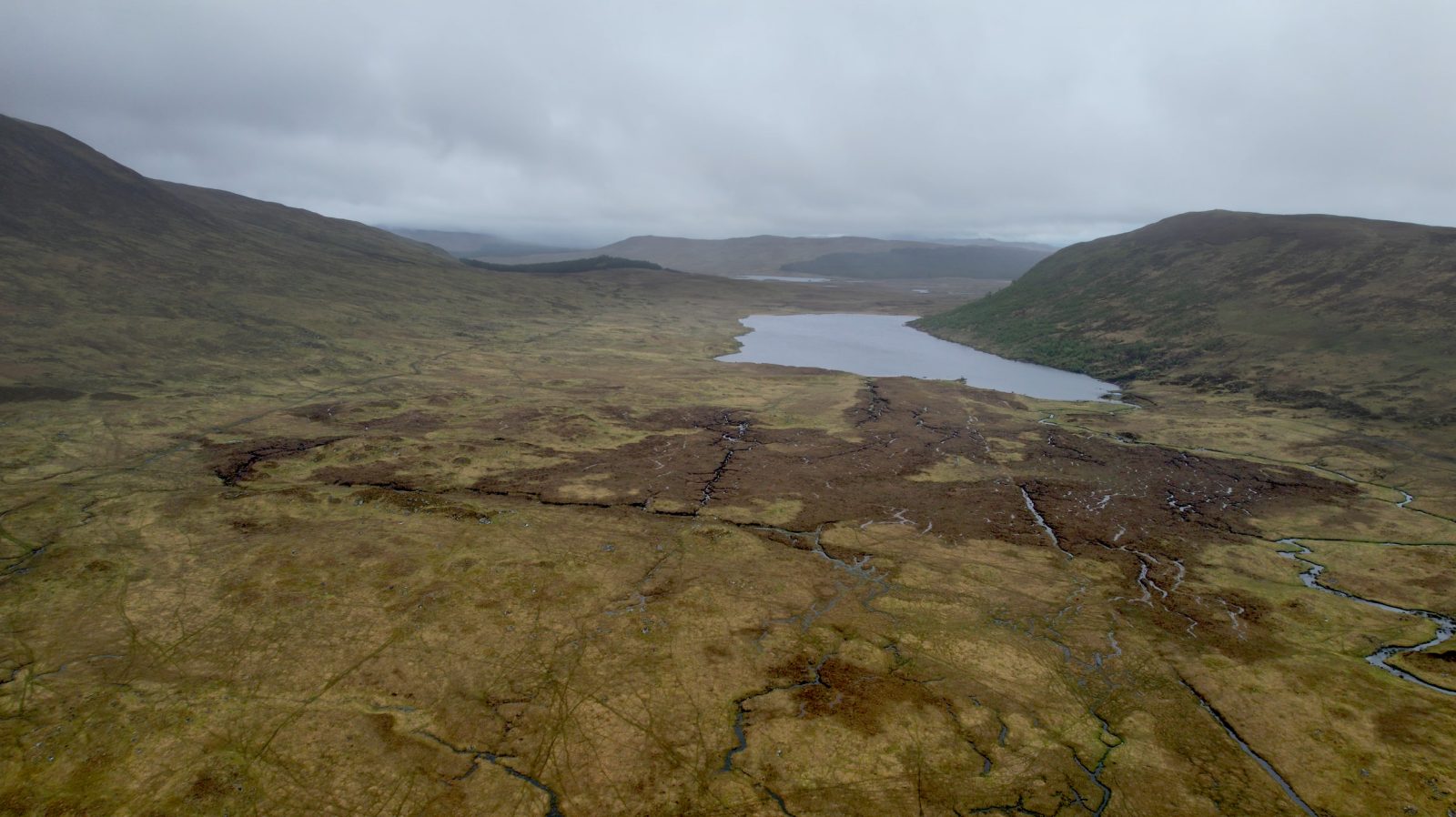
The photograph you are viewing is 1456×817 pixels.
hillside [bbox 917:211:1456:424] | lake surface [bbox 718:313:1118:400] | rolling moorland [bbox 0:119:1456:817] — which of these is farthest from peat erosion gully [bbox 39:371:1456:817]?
lake surface [bbox 718:313:1118:400]

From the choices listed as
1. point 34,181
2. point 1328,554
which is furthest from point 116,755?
point 34,181

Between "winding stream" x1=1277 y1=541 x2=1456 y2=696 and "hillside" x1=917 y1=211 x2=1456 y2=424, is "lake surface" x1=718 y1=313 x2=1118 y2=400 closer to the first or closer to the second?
"hillside" x1=917 y1=211 x2=1456 y2=424

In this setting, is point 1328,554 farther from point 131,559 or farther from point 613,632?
point 131,559

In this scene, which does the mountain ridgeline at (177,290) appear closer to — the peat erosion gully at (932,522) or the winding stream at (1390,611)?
the peat erosion gully at (932,522)

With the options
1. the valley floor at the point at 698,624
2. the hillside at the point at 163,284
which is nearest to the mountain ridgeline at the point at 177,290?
the hillside at the point at 163,284

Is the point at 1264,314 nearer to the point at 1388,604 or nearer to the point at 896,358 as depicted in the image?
the point at 896,358

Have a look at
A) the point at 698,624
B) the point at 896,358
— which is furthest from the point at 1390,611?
the point at 896,358

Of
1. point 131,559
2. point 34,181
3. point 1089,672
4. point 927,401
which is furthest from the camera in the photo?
Answer: point 34,181

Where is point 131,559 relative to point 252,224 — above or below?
below
